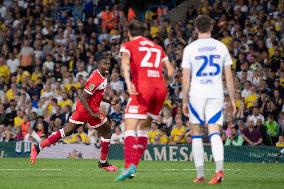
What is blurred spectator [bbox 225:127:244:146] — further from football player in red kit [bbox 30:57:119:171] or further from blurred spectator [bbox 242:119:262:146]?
football player in red kit [bbox 30:57:119:171]

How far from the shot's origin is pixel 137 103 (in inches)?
487

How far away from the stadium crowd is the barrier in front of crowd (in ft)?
2.01

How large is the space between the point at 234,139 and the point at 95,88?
7.55m

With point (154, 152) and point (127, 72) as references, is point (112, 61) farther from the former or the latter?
point (127, 72)

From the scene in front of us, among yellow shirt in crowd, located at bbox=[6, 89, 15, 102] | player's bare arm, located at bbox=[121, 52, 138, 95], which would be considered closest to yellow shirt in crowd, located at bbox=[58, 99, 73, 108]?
yellow shirt in crowd, located at bbox=[6, 89, 15, 102]

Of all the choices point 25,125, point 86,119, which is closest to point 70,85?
point 25,125

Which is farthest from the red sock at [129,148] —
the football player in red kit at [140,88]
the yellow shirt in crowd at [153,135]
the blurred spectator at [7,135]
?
the blurred spectator at [7,135]

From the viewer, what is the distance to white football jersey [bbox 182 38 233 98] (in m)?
12.2

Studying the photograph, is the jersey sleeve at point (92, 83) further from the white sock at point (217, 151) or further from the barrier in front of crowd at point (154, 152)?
the barrier in front of crowd at point (154, 152)

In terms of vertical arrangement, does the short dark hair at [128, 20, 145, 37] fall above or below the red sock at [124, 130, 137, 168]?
above

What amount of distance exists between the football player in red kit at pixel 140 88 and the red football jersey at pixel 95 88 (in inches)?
166

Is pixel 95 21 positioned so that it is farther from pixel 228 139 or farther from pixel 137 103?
pixel 137 103

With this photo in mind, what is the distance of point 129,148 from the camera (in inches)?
481

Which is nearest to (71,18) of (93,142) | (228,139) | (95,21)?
(95,21)
